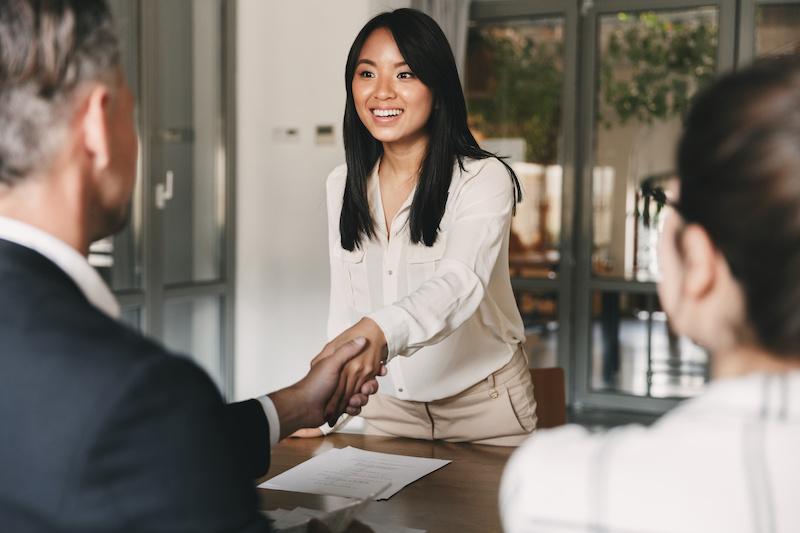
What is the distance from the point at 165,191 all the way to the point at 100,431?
386cm

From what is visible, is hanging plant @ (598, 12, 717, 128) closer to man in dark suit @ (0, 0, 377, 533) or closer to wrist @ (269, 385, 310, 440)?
wrist @ (269, 385, 310, 440)

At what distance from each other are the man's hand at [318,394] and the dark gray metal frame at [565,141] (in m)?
4.04

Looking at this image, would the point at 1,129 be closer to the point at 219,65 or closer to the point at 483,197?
the point at 483,197

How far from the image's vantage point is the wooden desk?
126 centimetres

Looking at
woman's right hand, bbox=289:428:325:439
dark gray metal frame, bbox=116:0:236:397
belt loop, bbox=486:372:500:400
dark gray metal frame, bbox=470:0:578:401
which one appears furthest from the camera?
dark gray metal frame, bbox=470:0:578:401

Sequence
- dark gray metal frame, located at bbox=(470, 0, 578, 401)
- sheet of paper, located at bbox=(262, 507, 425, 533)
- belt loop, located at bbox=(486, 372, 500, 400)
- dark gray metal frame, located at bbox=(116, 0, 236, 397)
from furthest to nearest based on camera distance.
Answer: dark gray metal frame, located at bbox=(470, 0, 578, 401), dark gray metal frame, located at bbox=(116, 0, 236, 397), belt loop, located at bbox=(486, 372, 500, 400), sheet of paper, located at bbox=(262, 507, 425, 533)

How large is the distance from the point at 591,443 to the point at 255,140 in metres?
4.37

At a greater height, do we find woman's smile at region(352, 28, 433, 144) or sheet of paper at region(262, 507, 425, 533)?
woman's smile at region(352, 28, 433, 144)

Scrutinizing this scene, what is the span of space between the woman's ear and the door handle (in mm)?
3827

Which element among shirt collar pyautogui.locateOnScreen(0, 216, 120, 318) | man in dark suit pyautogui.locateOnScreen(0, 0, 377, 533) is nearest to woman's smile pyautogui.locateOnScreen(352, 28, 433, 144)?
man in dark suit pyautogui.locateOnScreen(0, 0, 377, 533)

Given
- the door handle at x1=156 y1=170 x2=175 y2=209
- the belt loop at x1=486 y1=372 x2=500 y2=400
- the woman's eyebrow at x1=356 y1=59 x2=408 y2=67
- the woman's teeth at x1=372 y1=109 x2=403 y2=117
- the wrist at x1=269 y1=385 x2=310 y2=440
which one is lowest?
the belt loop at x1=486 y1=372 x2=500 y2=400

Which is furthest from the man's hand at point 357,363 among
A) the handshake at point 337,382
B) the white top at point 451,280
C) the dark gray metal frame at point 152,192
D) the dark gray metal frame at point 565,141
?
the dark gray metal frame at point 565,141

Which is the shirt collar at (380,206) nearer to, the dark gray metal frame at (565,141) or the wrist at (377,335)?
the wrist at (377,335)

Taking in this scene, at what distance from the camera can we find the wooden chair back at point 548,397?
81.6 inches
